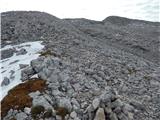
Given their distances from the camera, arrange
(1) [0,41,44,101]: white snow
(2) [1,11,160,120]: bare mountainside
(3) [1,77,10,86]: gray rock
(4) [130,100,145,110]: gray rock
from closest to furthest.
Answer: (2) [1,11,160,120]: bare mountainside → (4) [130,100,145,110]: gray rock → (1) [0,41,44,101]: white snow → (3) [1,77,10,86]: gray rock

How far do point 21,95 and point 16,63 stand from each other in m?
6.46

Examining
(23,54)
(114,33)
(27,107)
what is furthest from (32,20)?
(27,107)

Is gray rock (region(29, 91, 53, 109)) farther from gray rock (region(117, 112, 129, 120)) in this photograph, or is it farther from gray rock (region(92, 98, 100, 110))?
gray rock (region(117, 112, 129, 120))

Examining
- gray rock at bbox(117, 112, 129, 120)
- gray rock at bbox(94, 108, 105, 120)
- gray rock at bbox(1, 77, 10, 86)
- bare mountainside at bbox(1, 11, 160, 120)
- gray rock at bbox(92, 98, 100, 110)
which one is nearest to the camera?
gray rock at bbox(94, 108, 105, 120)

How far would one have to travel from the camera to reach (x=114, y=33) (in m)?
57.0

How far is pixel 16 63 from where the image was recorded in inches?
1155

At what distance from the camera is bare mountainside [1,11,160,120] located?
22141 millimetres

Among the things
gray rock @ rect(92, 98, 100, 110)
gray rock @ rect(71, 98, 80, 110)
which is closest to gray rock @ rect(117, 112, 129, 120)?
gray rock @ rect(92, 98, 100, 110)

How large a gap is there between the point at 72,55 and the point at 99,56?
3.36 meters

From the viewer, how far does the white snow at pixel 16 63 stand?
2545 centimetres

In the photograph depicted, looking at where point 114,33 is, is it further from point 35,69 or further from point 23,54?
point 35,69

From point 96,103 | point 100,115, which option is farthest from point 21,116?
point 100,115

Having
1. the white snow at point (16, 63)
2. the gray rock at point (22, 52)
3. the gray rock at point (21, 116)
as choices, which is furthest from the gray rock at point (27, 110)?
the gray rock at point (22, 52)

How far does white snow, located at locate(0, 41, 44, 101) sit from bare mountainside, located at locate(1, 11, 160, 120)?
494 mm
